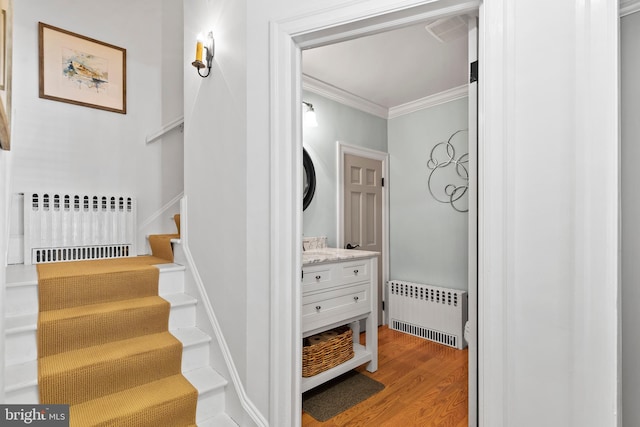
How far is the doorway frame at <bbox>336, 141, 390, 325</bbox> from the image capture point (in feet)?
11.1

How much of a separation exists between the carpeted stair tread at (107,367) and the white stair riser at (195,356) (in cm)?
3

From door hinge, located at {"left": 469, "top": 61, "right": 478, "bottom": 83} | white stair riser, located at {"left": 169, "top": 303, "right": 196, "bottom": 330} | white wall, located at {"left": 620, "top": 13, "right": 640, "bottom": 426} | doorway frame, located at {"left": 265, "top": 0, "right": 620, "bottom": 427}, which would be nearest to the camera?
doorway frame, located at {"left": 265, "top": 0, "right": 620, "bottom": 427}

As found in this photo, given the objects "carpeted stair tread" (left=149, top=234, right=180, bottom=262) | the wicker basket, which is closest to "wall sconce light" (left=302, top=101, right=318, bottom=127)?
"carpeted stair tread" (left=149, top=234, right=180, bottom=262)

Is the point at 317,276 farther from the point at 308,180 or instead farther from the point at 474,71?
the point at 474,71

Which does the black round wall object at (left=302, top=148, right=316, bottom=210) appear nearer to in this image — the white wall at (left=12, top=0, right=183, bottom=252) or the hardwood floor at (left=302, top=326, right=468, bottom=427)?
the white wall at (left=12, top=0, right=183, bottom=252)

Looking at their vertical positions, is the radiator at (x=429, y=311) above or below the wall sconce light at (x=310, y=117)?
below

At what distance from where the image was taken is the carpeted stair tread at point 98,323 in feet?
5.23

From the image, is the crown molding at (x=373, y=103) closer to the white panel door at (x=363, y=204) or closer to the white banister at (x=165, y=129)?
the white panel door at (x=363, y=204)

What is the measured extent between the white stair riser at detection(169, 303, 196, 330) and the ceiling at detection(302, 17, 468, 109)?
2068 mm

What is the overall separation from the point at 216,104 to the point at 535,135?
1599mm

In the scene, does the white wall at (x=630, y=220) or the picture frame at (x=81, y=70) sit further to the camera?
the picture frame at (x=81, y=70)

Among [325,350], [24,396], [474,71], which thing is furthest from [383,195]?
[24,396]

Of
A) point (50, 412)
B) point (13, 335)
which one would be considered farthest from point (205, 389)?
point (13, 335)

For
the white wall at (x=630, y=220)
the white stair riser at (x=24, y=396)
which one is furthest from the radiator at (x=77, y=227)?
the white wall at (x=630, y=220)
